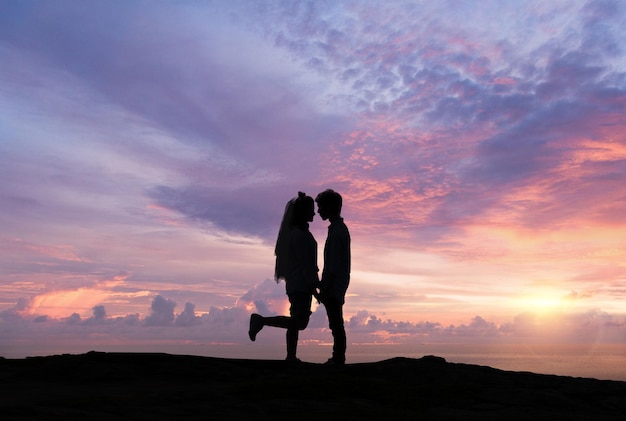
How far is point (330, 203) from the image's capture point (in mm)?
Result: 9391

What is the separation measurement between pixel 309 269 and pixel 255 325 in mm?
1333

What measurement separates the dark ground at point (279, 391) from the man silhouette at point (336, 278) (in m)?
0.50

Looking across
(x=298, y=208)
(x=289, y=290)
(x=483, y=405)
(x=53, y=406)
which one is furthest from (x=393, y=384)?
(x=53, y=406)

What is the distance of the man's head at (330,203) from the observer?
9391 mm

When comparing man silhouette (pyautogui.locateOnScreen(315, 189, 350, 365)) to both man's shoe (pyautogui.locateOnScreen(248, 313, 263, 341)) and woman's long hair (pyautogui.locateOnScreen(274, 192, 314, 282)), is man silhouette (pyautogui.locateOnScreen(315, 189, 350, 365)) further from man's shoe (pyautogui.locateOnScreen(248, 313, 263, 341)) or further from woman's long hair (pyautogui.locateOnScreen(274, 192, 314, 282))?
man's shoe (pyautogui.locateOnScreen(248, 313, 263, 341))

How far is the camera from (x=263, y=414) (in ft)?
18.6

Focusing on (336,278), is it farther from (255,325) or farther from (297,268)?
(255,325)

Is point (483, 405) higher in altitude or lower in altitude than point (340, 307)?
lower

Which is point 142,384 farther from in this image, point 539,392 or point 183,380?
point 539,392

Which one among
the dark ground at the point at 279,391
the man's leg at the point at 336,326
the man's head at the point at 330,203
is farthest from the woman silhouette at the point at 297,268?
the dark ground at the point at 279,391

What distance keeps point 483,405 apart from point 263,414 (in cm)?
257

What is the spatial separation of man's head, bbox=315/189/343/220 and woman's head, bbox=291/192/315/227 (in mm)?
171

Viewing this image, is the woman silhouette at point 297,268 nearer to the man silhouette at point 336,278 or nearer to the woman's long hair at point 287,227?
the woman's long hair at point 287,227

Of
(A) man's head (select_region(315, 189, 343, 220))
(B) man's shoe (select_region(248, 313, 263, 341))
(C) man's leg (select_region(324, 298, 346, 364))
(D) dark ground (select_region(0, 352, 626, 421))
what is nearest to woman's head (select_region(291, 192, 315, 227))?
(A) man's head (select_region(315, 189, 343, 220))
